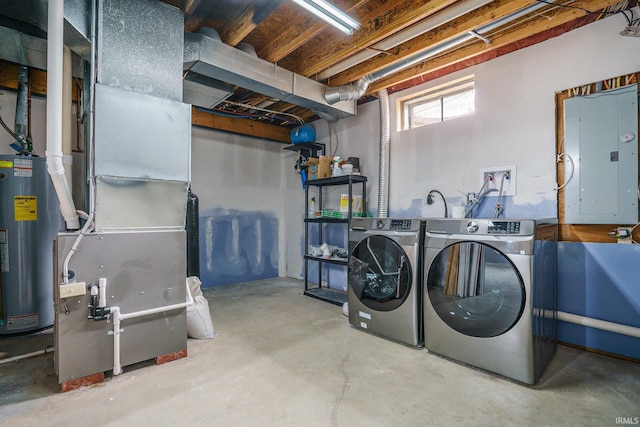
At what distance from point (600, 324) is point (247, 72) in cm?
350

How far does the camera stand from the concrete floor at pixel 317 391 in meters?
1.58

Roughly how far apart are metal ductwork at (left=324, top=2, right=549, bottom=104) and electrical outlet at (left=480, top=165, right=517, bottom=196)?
1.15 meters

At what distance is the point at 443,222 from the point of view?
2256 millimetres

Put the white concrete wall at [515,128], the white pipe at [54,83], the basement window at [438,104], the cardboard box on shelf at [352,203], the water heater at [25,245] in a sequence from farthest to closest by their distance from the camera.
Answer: the cardboard box on shelf at [352,203], the basement window at [438,104], the water heater at [25,245], the white concrete wall at [515,128], the white pipe at [54,83]

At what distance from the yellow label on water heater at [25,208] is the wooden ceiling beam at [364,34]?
2706 millimetres

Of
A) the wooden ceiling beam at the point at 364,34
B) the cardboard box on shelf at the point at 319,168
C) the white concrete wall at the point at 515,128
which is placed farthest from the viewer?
the cardboard box on shelf at the point at 319,168

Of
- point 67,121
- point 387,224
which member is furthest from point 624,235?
point 67,121

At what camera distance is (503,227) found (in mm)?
1961

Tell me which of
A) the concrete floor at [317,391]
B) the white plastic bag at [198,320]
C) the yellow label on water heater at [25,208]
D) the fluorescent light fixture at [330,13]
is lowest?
the concrete floor at [317,391]

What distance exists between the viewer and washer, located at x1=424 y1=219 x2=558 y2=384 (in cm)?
186

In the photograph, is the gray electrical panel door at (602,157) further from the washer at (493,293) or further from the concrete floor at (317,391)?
the concrete floor at (317,391)

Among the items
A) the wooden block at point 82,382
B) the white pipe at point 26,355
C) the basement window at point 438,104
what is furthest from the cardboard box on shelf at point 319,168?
the white pipe at point 26,355

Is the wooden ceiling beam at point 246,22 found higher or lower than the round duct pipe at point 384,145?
higher

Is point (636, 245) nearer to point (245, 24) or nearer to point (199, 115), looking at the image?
point (245, 24)
